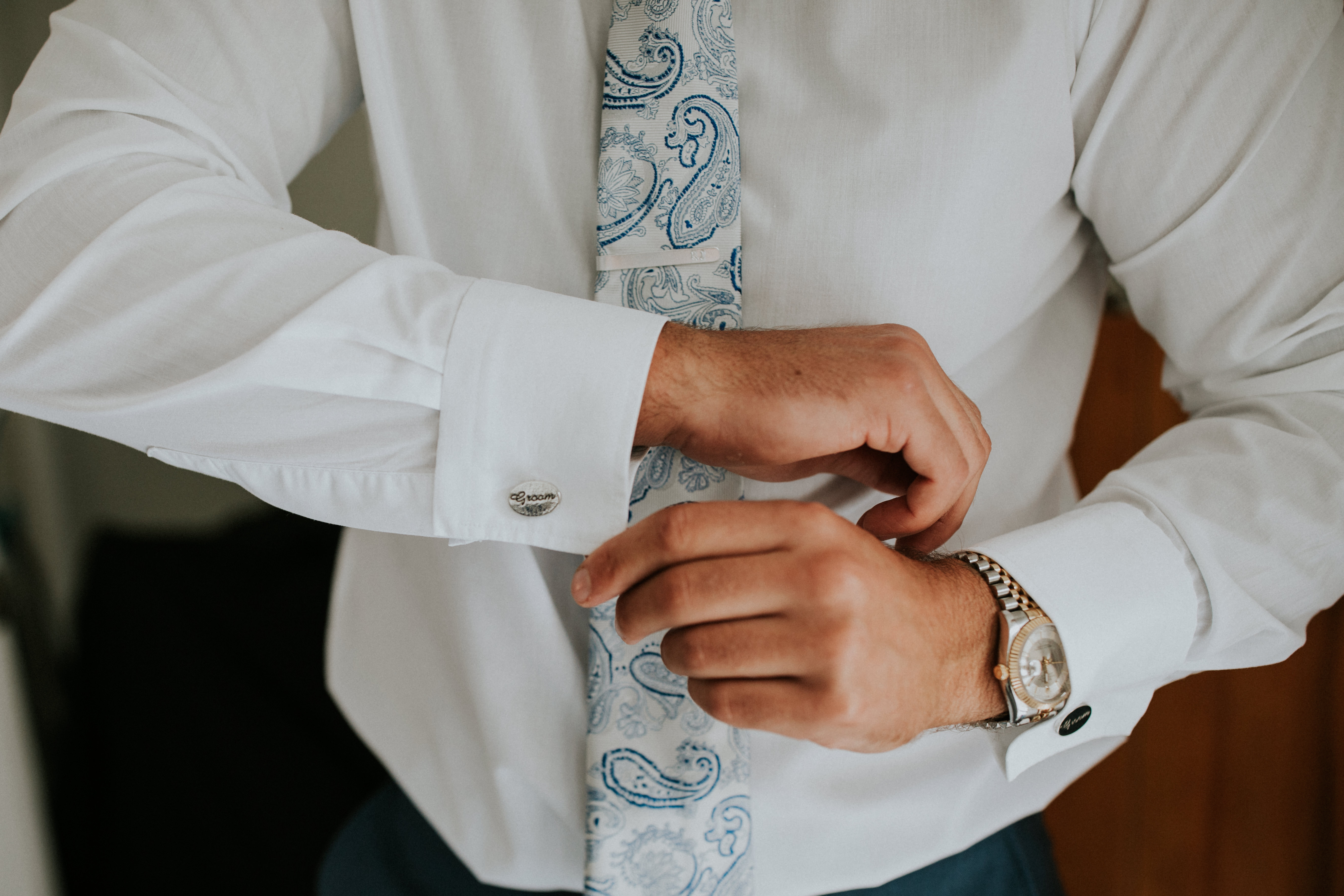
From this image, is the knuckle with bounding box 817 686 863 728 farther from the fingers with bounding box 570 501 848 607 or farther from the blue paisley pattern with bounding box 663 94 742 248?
the blue paisley pattern with bounding box 663 94 742 248

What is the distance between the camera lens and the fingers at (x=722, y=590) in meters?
0.48

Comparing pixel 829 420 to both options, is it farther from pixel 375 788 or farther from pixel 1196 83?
pixel 375 788

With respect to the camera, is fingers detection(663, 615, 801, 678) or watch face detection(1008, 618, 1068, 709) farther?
watch face detection(1008, 618, 1068, 709)

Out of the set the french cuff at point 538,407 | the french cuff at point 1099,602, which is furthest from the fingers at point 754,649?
the french cuff at point 1099,602

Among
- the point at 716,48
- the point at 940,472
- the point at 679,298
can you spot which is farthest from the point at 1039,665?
the point at 716,48

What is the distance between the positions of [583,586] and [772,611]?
117mm

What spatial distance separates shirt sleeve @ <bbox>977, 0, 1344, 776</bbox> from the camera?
2.05ft

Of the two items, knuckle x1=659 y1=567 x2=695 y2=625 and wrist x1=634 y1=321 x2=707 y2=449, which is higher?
wrist x1=634 y1=321 x2=707 y2=449

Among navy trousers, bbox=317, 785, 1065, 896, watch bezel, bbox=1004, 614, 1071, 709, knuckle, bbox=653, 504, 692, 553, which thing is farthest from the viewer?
navy trousers, bbox=317, 785, 1065, 896

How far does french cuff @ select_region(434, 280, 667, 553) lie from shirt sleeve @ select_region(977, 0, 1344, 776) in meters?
0.30

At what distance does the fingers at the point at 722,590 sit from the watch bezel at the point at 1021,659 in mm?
208

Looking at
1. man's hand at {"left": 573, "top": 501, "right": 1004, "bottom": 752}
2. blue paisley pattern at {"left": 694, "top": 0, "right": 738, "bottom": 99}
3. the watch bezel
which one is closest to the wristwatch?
the watch bezel

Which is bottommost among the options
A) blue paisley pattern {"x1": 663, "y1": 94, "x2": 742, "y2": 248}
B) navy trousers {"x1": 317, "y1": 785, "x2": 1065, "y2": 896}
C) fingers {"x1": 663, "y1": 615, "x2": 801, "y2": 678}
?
navy trousers {"x1": 317, "y1": 785, "x2": 1065, "y2": 896}

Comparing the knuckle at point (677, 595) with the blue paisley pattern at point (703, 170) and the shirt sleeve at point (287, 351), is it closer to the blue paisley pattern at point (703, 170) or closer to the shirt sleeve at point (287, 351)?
the shirt sleeve at point (287, 351)
